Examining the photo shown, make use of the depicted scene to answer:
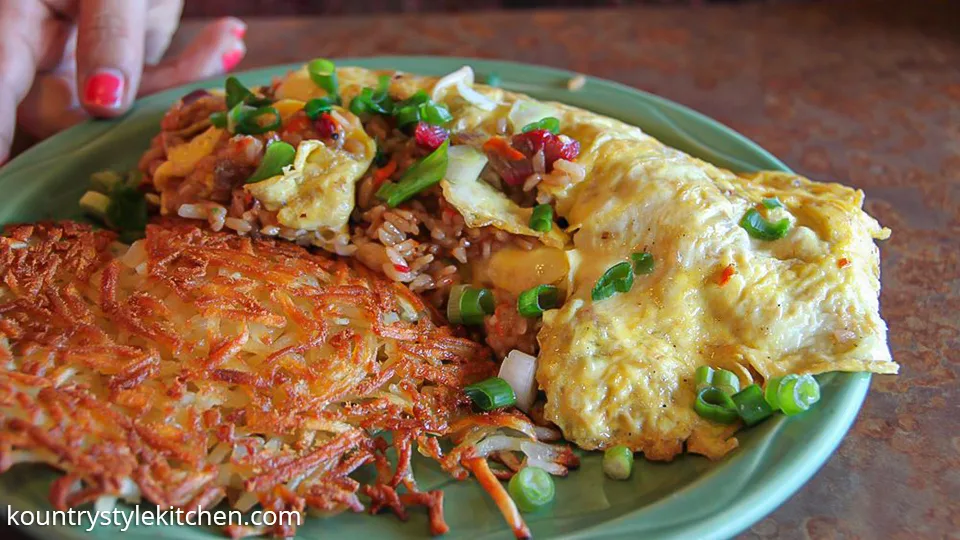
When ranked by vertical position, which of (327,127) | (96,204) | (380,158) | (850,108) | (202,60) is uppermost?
(327,127)

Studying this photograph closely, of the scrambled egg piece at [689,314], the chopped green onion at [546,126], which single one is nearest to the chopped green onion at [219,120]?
the chopped green onion at [546,126]

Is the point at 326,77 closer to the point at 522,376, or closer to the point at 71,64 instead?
the point at 522,376

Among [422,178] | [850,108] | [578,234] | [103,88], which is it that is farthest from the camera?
[850,108]

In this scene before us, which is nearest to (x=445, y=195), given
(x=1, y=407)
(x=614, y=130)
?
(x=614, y=130)

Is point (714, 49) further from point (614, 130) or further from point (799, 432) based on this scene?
point (799, 432)

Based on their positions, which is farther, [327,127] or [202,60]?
[202,60]

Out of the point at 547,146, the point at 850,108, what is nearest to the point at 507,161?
the point at 547,146

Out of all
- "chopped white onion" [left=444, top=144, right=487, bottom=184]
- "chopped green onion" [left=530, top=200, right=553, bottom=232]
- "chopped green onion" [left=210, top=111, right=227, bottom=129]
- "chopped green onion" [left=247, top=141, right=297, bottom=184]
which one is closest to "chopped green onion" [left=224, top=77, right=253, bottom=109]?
"chopped green onion" [left=210, top=111, right=227, bottom=129]
